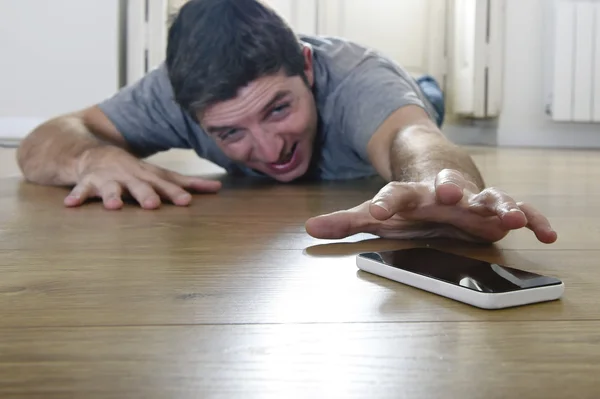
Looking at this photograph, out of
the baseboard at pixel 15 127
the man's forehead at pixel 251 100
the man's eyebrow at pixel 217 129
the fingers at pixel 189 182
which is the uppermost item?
the man's forehead at pixel 251 100

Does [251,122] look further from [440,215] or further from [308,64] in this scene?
[440,215]

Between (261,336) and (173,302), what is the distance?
0.11 meters

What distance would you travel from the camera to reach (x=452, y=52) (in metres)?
3.62

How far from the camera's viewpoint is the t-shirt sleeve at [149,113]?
1.53 metres

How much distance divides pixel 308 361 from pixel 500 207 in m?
0.33

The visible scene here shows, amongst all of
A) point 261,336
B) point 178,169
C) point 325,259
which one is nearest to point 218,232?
point 325,259

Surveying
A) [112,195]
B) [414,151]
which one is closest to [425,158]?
[414,151]

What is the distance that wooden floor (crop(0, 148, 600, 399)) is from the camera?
38 centimetres

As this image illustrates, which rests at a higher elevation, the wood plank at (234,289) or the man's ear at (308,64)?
the man's ear at (308,64)

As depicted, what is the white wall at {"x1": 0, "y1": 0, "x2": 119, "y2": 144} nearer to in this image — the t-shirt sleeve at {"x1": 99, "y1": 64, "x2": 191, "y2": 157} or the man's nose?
the t-shirt sleeve at {"x1": 99, "y1": 64, "x2": 191, "y2": 157}

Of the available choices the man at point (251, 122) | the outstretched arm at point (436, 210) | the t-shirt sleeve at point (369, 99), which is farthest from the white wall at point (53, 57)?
the outstretched arm at point (436, 210)

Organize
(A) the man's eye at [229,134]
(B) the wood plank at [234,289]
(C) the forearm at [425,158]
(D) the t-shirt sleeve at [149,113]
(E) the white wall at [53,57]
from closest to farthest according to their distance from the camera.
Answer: (B) the wood plank at [234,289] < (C) the forearm at [425,158] < (A) the man's eye at [229,134] < (D) the t-shirt sleeve at [149,113] < (E) the white wall at [53,57]

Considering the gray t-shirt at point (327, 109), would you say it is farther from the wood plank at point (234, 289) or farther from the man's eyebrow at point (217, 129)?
the wood plank at point (234, 289)

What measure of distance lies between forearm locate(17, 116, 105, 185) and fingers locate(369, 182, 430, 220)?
808mm
